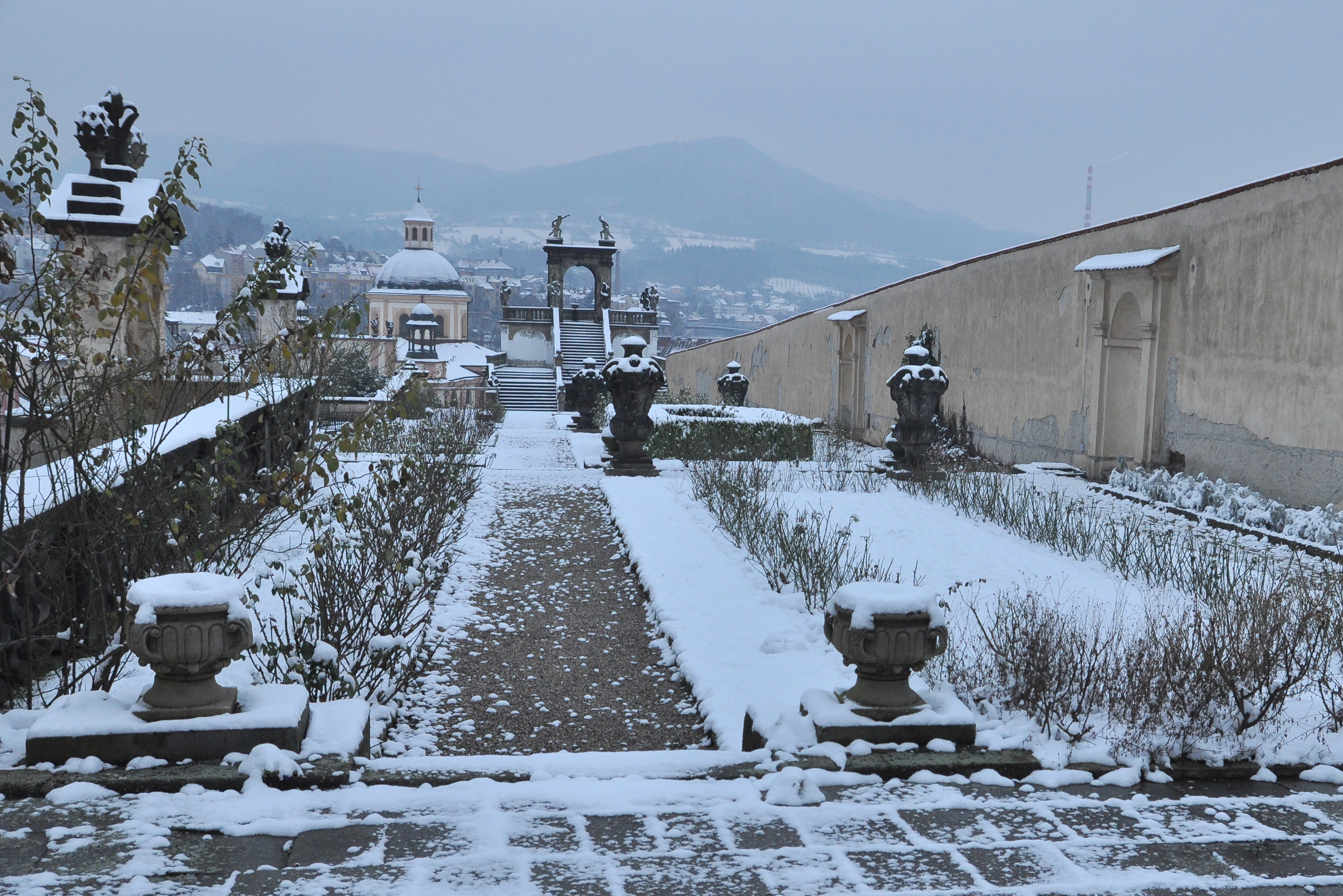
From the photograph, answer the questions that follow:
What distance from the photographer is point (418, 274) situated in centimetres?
6769

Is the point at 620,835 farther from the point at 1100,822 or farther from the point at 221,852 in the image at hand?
the point at 1100,822

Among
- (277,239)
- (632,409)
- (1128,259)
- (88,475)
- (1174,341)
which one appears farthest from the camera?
(277,239)

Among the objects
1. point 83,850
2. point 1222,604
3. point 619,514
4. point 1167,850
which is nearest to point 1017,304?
point 619,514

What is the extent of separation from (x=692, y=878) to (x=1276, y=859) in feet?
5.30

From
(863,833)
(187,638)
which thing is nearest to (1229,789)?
(863,833)

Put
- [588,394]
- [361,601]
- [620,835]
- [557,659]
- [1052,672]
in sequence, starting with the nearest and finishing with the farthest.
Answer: [620,835]
[1052,672]
[361,601]
[557,659]
[588,394]

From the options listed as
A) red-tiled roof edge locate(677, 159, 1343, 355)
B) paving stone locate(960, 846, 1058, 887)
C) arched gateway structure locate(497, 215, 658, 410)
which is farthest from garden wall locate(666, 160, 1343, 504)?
arched gateway structure locate(497, 215, 658, 410)

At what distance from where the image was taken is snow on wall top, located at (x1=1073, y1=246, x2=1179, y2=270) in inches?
458

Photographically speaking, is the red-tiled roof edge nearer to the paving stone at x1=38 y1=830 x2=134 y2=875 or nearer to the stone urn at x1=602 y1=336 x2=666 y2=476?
the stone urn at x1=602 y1=336 x2=666 y2=476

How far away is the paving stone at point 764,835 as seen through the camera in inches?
119

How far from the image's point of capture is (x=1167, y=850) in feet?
9.93

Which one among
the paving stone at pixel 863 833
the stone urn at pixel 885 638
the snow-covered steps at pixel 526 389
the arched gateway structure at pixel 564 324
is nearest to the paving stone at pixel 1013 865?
the paving stone at pixel 863 833

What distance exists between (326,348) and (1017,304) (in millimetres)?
11020

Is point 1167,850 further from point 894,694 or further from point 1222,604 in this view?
point 1222,604
